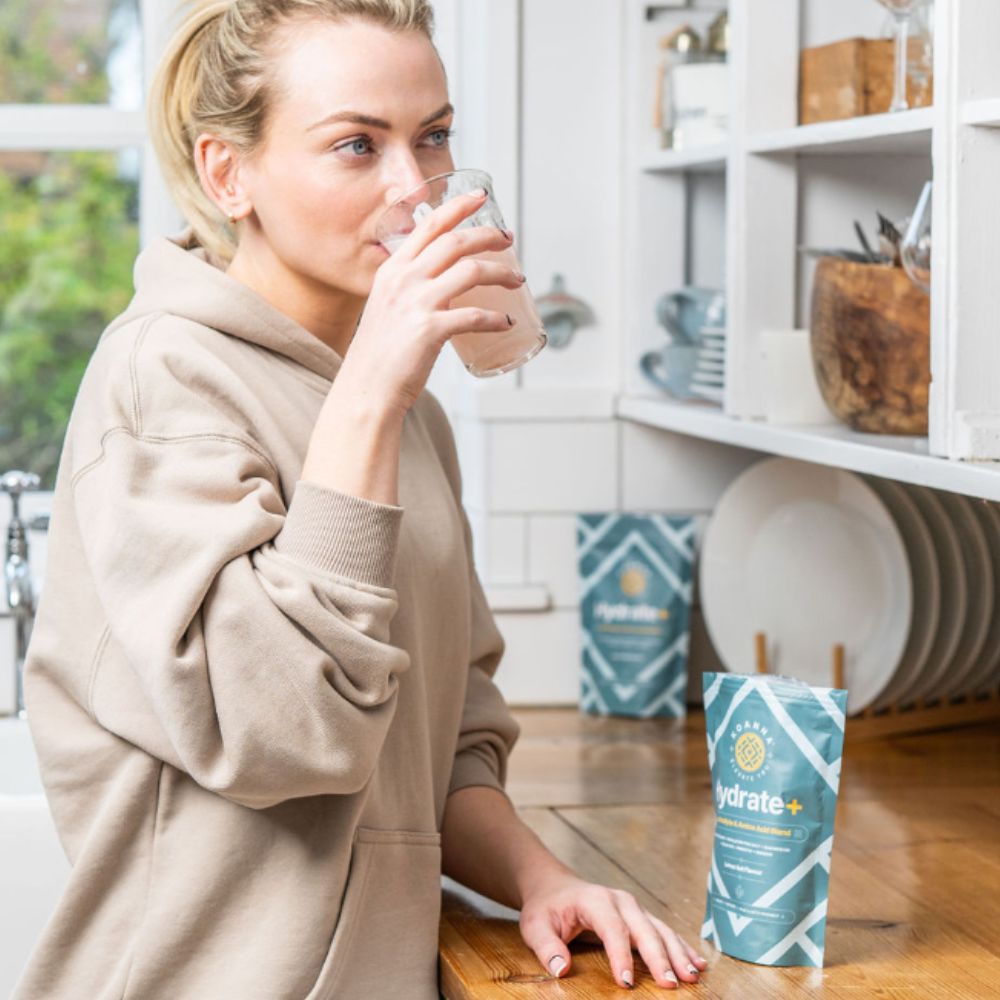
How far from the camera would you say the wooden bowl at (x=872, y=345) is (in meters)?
1.56

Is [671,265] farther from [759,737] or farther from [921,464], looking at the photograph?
[759,737]

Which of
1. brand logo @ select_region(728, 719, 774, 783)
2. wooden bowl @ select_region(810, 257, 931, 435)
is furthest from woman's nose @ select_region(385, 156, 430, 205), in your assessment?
wooden bowl @ select_region(810, 257, 931, 435)

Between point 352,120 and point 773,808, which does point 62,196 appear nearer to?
point 352,120

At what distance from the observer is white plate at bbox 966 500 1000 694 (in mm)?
2068

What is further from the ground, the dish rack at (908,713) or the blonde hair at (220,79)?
the blonde hair at (220,79)

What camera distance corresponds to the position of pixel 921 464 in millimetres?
1435

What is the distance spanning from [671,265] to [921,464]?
2.85ft

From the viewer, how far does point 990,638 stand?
210 cm

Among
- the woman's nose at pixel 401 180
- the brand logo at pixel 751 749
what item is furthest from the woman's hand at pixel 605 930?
the woman's nose at pixel 401 180

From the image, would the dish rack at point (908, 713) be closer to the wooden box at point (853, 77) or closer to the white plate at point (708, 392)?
the white plate at point (708, 392)

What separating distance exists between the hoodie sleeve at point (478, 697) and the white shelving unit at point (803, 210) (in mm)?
377

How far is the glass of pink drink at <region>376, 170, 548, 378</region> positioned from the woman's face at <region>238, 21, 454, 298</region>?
2 cm

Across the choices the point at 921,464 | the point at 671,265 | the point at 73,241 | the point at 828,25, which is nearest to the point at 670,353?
the point at 671,265

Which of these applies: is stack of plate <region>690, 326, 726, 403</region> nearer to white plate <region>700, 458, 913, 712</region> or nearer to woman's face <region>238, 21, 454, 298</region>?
white plate <region>700, 458, 913, 712</region>
